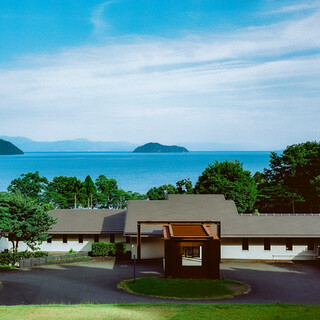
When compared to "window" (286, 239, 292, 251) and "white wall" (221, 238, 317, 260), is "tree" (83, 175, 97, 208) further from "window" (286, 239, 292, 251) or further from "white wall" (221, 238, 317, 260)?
"window" (286, 239, 292, 251)

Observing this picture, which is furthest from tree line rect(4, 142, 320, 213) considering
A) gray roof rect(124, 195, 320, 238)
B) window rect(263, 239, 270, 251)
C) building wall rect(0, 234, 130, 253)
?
building wall rect(0, 234, 130, 253)

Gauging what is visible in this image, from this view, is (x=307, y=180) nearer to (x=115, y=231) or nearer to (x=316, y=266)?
(x=316, y=266)

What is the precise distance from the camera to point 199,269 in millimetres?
31656

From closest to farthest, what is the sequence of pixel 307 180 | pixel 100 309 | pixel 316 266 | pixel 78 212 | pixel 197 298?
pixel 100 309
pixel 197 298
pixel 316 266
pixel 78 212
pixel 307 180

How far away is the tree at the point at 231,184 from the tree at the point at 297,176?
12.6 ft

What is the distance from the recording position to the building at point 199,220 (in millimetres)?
39938

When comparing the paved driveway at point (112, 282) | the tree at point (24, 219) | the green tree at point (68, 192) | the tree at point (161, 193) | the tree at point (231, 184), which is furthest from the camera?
the green tree at point (68, 192)

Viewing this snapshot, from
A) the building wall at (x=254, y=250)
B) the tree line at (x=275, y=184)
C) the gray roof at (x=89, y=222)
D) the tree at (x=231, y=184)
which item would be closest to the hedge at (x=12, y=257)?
the gray roof at (x=89, y=222)

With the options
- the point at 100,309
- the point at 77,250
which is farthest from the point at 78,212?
the point at 100,309

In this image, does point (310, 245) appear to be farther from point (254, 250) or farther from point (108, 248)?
A: point (108, 248)

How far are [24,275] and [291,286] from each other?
65.2ft

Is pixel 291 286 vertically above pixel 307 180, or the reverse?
pixel 307 180

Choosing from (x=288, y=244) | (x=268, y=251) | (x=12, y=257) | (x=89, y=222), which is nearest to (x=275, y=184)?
(x=288, y=244)

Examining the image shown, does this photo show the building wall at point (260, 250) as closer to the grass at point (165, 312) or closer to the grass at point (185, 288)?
the grass at point (185, 288)
